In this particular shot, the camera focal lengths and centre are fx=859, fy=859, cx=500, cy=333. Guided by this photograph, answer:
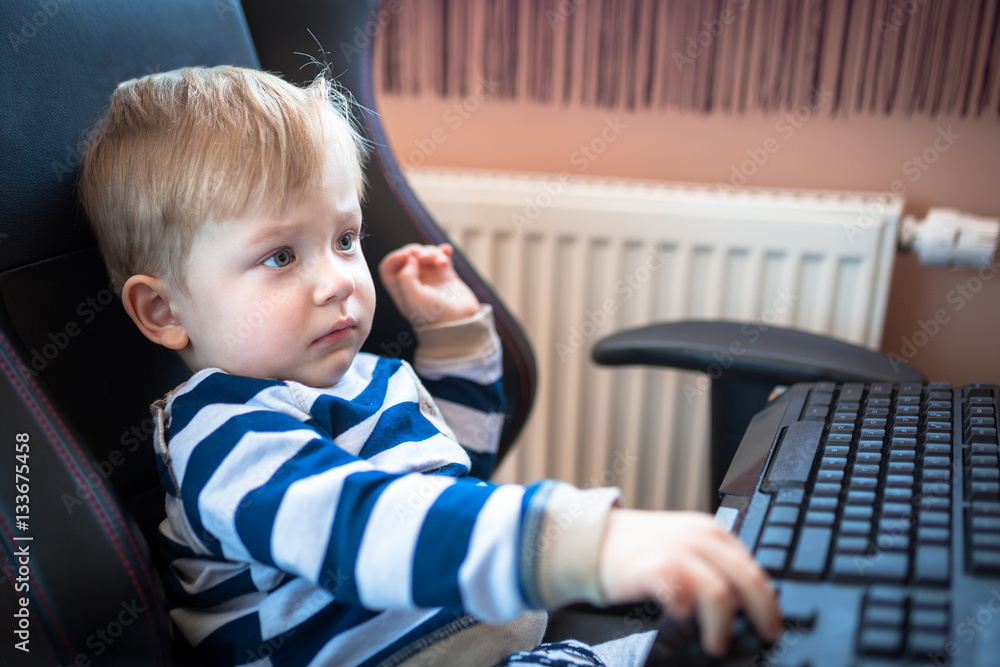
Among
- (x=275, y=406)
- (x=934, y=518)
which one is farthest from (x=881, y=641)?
(x=275, y=406)

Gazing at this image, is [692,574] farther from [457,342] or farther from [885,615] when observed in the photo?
[457,342]

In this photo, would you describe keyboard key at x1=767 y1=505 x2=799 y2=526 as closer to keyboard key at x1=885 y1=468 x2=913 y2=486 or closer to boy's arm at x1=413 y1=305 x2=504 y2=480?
keyboard key at x1=885 y1=468 x2=913 y2=486

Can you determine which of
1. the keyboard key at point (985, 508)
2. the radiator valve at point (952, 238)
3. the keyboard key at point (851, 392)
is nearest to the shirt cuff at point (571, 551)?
the keyboard key at point (985, 508)

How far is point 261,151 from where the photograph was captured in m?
0.59

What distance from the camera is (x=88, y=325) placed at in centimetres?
62

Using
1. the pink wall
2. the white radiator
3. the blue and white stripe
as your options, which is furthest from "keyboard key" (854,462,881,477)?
the pink wall

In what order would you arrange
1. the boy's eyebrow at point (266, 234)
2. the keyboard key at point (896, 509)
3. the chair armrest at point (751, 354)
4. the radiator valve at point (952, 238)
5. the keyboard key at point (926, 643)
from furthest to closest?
the radiator valve at point (952, 238) → the chair armrest at point (751, 354) → the boy's eyebrow at point (266, 234) → the keyboard key at point (896, 509) → the keyboard key at point (926, 643)


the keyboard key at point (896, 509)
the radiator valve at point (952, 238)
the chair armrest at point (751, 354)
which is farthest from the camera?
the radiator valve at point (952, 238)

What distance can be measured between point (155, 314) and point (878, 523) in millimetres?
508

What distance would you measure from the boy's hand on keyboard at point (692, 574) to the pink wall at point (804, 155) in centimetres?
89

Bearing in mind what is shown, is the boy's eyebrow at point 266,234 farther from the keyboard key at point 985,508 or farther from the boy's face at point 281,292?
the keyboard key at point 985,508

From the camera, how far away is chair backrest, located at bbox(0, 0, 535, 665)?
1.56ft

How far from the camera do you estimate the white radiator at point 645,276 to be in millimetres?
1135

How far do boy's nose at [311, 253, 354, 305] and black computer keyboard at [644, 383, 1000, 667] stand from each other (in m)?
0.30
